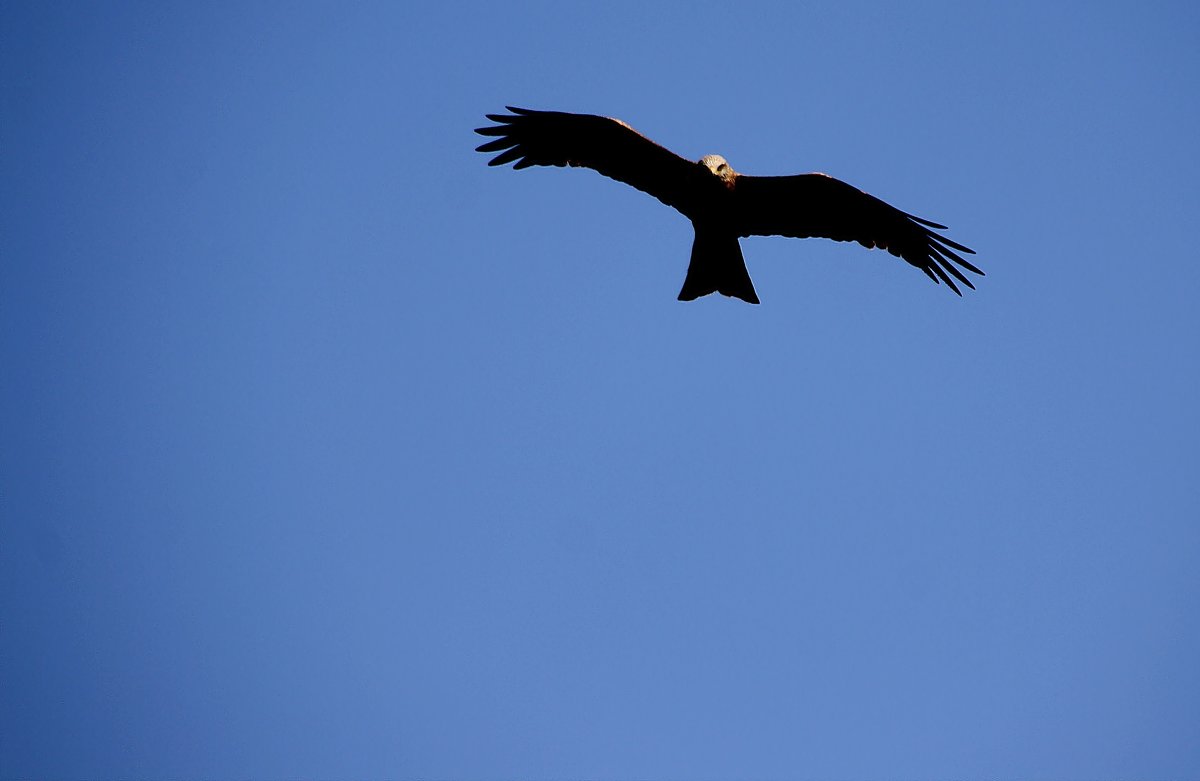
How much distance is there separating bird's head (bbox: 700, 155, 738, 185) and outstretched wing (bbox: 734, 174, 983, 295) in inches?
10.7

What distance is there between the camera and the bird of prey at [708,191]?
475 inches

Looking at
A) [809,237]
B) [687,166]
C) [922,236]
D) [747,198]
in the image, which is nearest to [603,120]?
[687,166]

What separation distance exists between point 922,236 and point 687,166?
337 centimetres

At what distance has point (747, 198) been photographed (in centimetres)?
1255

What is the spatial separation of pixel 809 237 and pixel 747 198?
1.33 m

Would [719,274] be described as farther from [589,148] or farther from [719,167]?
[589,148]

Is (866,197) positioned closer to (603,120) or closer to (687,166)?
(687,166)

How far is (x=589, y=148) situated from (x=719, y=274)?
215 centimetres

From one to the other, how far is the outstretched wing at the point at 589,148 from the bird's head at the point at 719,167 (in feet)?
0.30

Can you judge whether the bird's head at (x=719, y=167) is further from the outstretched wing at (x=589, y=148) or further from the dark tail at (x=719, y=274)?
the dark tail at (x=719, y=274)

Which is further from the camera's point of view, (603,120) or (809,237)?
(809,237)

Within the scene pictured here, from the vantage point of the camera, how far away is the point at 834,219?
1298cm

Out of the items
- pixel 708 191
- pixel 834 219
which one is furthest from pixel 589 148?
pixel 834 219

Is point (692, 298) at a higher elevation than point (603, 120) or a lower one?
lower
